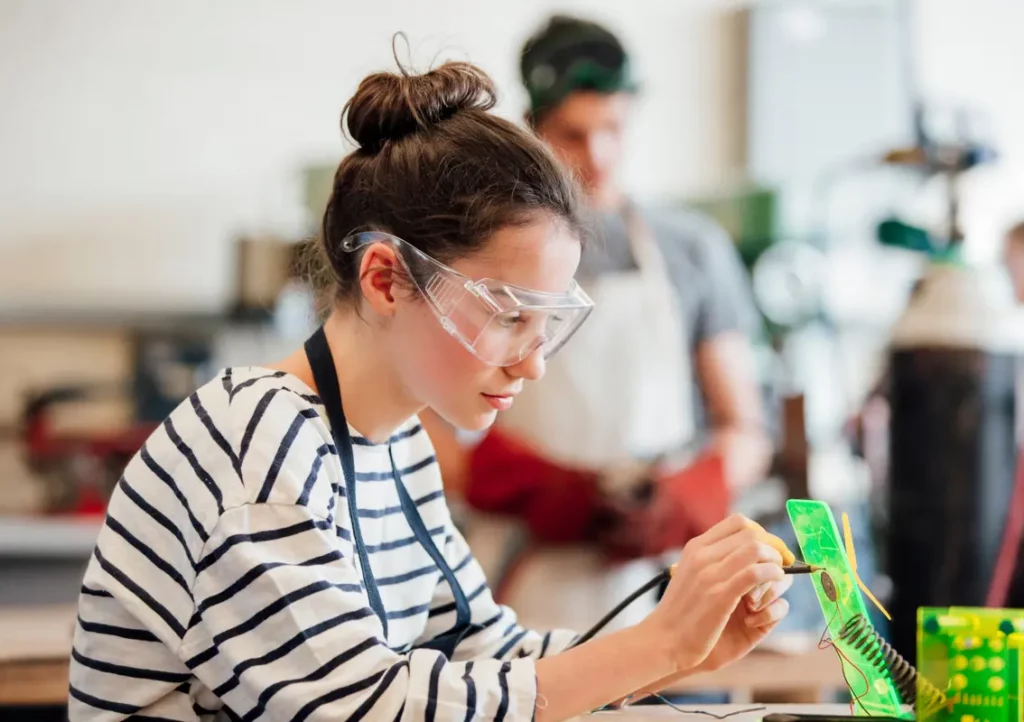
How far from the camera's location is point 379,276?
3.45ft

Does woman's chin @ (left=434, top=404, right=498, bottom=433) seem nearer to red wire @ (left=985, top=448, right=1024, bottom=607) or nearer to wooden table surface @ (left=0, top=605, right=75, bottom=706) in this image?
wooden table surface @ (left=0, top=605, right=75, bottom=706)

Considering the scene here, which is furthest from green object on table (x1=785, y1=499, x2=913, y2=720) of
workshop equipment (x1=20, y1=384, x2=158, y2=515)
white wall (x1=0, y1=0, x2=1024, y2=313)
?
white wall (x1=0, y1=0, x2=1024, y2=313)

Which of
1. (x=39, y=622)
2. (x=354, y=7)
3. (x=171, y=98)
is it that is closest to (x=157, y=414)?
(x=171, y=98)

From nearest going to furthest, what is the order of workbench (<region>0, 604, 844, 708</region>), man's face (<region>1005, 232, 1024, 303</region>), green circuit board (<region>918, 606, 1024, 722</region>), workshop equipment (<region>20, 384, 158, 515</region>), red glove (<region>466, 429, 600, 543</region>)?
1. green circuit board (<region>918, 606, 1024, 722</region>)
2. workbench (<region>0, 604, 844, 708</region>)
3. red glove (<region>466, 429, 600, 543</region>)
4. man's face (<region>1005, 232, 1024, 303</region>)
5. workshop equipment (<region>20, 384, 158, 515</region>)

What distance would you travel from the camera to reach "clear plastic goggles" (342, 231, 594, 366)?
1018mm

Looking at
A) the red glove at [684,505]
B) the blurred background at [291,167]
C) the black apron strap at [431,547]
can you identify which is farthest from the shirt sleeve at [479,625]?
the blurred background at [291,167]

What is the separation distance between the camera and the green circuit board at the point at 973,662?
859 mm

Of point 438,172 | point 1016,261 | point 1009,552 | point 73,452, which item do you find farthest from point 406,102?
point 73,452

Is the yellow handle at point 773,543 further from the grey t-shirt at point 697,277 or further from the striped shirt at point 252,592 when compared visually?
the grey t-shirt at point 697,277

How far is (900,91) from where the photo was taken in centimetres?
374

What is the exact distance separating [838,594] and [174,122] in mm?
2884

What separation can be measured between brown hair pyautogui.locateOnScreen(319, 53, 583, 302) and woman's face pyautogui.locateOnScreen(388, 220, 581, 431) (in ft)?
0.05

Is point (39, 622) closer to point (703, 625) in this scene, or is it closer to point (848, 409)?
point (703, 625)

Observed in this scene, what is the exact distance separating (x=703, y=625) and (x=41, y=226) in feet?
9.35
